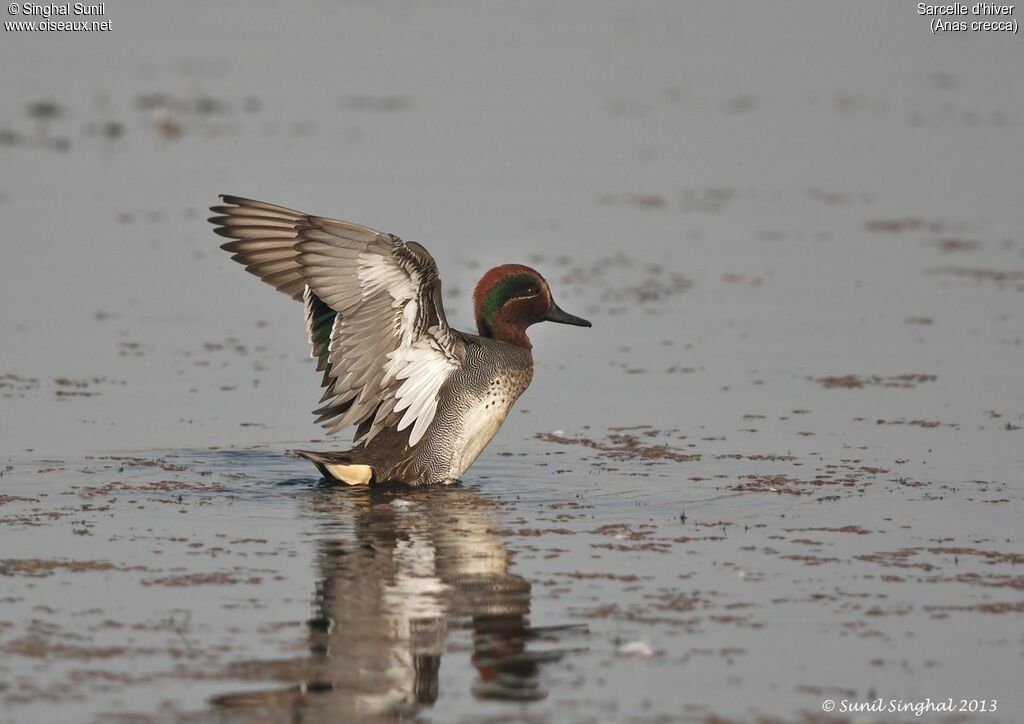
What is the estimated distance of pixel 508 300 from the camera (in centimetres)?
940

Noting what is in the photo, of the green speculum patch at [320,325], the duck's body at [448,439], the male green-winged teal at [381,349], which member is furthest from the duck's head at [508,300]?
the green speculum patch at [320,325]

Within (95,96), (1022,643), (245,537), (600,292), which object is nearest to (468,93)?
(95,96)

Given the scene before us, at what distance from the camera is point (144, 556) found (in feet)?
23.3

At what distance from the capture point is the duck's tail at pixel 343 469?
8.53 meters

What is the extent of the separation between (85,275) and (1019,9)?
54.8 ft

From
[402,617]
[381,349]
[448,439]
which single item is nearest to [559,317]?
[448,439]

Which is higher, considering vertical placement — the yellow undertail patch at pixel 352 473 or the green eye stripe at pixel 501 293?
the green eye stripe at pixel 501 293

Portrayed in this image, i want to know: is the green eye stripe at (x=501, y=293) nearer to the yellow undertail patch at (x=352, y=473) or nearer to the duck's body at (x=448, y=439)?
the duck's body at (x=448, y=439)

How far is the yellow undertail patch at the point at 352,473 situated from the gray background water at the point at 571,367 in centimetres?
17

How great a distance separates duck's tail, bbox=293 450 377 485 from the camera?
28.0ft

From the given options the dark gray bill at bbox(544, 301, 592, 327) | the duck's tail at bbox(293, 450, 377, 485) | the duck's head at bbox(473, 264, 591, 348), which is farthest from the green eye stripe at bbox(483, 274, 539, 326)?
the duck's tail at bbox(293, 450, 377, 485)

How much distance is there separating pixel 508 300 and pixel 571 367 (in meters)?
2.17

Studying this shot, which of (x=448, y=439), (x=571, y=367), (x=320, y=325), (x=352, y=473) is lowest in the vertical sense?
(x=352, y=473)

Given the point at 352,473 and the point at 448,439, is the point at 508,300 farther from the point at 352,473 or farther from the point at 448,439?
the point at 352,473
